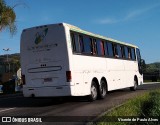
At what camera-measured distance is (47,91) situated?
1667 centimetres

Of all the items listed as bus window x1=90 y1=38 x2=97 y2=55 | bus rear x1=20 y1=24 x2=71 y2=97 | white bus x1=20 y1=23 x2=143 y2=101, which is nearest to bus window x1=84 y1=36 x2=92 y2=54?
white bus x1=20 y1=23 x2=143 y2=101

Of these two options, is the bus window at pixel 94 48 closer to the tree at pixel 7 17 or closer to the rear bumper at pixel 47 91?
the rear bumper at pixel 47 91

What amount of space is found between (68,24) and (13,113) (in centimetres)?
464

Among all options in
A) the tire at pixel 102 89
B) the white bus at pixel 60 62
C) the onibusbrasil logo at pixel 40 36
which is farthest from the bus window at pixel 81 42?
the tire at pixel 102 89

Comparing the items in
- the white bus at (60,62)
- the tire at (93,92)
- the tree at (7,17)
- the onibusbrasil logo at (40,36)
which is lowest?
the tire at (93,92)

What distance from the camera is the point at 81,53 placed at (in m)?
17.5

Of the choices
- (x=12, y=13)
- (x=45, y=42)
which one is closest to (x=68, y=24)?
(x=45, y=42)

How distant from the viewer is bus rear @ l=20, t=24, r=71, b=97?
644 inches

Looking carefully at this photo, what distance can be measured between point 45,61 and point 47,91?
1.26 meters

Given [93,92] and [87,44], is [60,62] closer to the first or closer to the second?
[87,44]

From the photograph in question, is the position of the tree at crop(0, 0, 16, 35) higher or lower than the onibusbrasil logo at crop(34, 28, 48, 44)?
higher

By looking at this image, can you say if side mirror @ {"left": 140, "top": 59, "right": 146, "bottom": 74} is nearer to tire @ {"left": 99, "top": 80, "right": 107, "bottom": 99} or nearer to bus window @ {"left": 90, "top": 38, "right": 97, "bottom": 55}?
tire @ {"left": 99, "top": 80, "right": 107, "bottom": 99}

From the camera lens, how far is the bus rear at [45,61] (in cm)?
1636

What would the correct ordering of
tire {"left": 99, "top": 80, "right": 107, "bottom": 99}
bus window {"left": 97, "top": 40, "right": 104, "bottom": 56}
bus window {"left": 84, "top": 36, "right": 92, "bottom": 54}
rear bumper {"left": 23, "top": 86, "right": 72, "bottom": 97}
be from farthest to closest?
bus window {"left": 97, "top": 40, "right": 104, "bottom": 56} < tire {"left": 99, "top": 80, "right": 107, "bottom": 99} < bus window {"left": 84, "top": 36, "right": 92, "bottom": 54} < rear bumper {"left": 23, "top": 86, "right": 72, "bottom": 97}
